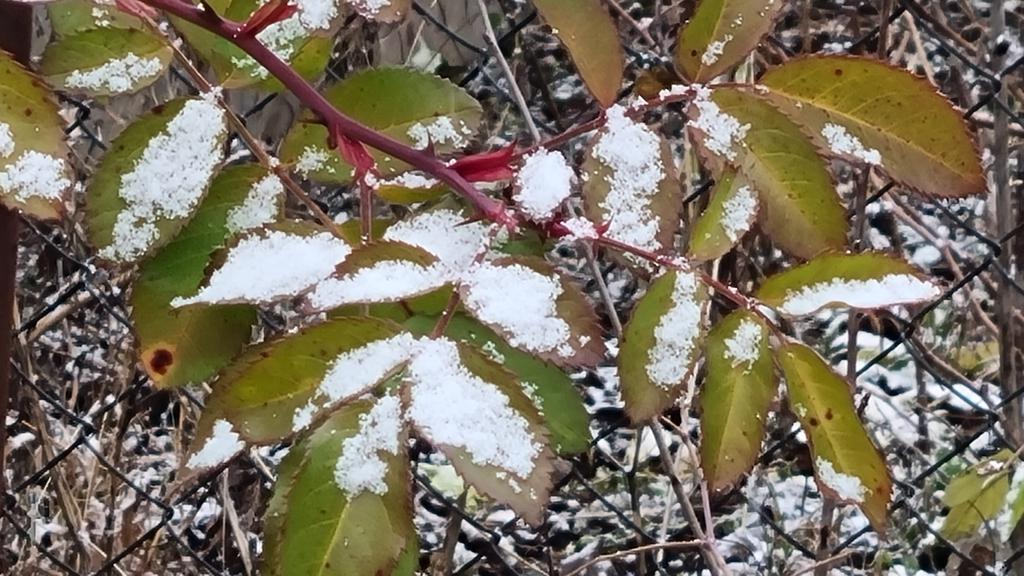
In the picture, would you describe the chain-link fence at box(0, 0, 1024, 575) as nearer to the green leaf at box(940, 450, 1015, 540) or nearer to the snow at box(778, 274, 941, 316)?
the green leaf at box(940, 450, 1015, 540)

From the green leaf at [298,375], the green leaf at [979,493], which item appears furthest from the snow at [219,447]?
the green leaf at [979,493]

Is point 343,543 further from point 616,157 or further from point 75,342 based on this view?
point 75,342

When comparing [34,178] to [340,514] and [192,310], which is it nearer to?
[192,310]

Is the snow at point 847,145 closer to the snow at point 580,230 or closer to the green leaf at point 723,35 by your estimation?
the green leaf at point 723,35

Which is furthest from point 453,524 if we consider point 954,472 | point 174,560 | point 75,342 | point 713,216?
point 75,342

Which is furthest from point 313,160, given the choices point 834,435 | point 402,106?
point 834,435
